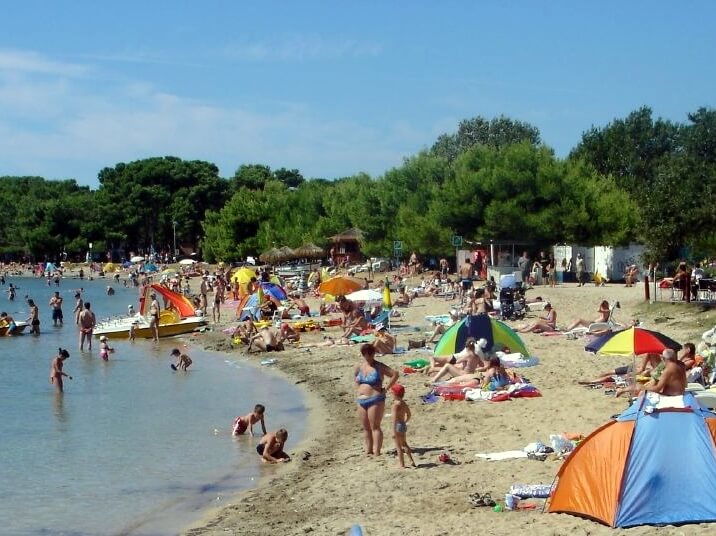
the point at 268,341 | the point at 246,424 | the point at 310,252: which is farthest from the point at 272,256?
the point at 246,424

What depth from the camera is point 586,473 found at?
8672 millimetres

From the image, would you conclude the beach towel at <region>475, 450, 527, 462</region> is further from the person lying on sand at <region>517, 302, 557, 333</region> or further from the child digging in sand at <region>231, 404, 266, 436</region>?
the person lying on sand at <region>517, 302, 557, 333</region>

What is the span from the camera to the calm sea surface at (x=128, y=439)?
11.7 meters

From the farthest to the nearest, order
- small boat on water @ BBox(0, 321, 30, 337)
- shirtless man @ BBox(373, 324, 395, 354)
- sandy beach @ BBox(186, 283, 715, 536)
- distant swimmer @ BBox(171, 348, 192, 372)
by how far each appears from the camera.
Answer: small boat on water @ BBox(0, 321, 30, 337) < distant swimmer @ BBox(171, 348, 192, 372) < shirtless man @ BBox(373, 324, 395, 354) < sandy beach @ BBox(186, 283, 715, 536)

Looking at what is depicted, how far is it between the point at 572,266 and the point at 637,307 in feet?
35.7

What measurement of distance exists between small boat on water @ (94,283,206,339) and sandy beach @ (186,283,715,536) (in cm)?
1236

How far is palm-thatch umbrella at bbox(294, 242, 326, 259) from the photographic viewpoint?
201 feet

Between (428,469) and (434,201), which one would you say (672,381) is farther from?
(434,201)

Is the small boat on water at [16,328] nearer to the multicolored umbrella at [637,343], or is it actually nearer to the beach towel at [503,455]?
the multicolored umbrella at [637,343]

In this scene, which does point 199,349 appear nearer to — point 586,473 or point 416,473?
point 416,473

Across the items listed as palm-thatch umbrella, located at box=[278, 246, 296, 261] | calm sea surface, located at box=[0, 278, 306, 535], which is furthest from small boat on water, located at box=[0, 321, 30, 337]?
palm-thatch umbrella, located at box=[278, 246, 296, 261]

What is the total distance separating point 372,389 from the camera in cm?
1170

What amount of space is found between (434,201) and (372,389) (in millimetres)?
34314

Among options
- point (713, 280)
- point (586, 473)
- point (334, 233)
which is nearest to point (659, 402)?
point (586, 473)
